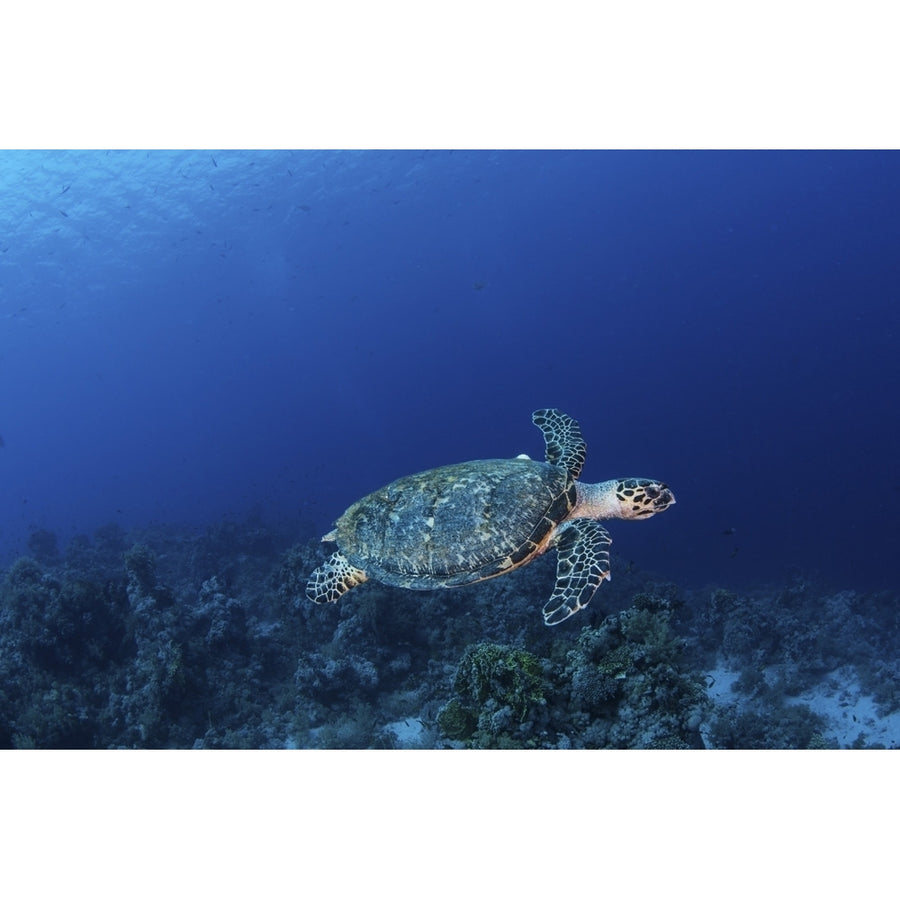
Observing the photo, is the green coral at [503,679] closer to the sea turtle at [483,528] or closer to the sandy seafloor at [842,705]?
the sea turtle at [483,528]

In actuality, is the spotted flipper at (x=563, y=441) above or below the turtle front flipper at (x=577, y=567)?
above

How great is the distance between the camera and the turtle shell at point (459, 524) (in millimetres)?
5352

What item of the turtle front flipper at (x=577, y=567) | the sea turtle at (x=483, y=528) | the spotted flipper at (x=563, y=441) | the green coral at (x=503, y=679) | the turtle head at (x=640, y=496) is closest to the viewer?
the green coral at (x=503, y=679)

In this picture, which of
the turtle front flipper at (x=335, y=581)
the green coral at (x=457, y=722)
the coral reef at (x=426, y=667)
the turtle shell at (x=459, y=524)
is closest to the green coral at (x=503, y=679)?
the coral reef at (x=426, y=667)

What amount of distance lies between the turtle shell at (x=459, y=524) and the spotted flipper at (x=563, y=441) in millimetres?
466

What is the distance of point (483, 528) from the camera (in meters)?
5.39

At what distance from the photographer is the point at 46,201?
86.6ft

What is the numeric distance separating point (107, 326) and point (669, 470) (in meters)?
35.1

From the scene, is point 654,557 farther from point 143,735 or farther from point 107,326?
point 107,326

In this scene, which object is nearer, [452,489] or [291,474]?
[452,489]

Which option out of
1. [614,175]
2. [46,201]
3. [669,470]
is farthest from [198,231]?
[669,470]

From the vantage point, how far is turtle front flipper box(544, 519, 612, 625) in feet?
16.8

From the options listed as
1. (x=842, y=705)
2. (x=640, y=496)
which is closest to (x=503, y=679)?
(x=640, y=496)

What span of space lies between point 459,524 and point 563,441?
7.06 ft
